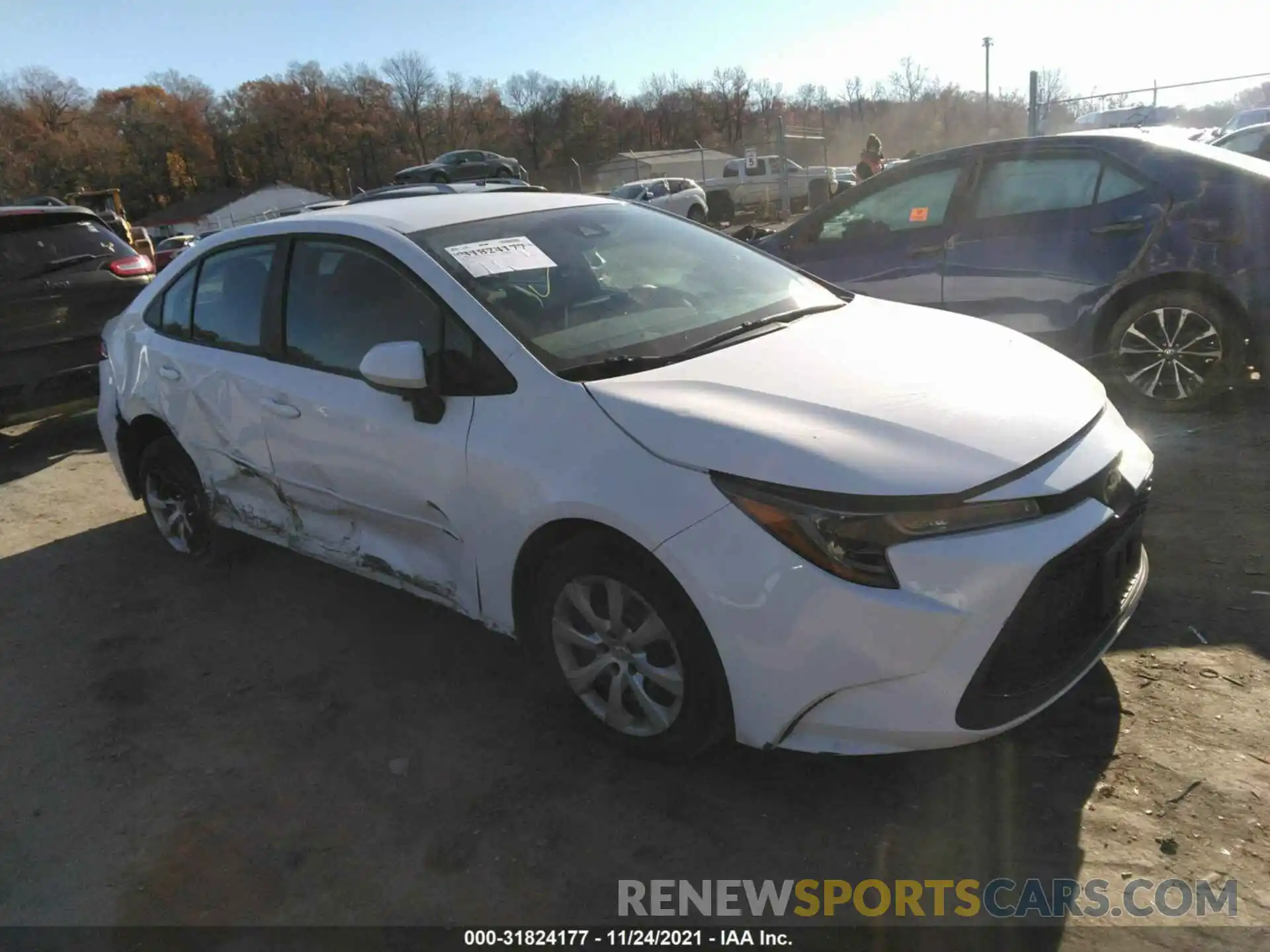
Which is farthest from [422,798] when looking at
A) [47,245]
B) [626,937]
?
[47,245]

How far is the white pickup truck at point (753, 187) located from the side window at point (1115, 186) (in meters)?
25.4

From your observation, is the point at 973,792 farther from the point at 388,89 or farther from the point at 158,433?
the point at 388,89

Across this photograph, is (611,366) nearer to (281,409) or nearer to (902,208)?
(281,409)

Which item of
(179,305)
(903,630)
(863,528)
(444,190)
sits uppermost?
(444,190)

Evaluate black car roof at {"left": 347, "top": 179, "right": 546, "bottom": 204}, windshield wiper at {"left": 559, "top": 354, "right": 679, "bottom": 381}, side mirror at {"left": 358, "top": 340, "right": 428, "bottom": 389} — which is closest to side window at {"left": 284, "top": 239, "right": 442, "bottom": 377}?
side mirror at {"left": 358, "top": 340, "right": 428, "bottom": 389}

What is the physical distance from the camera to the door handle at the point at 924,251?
5.68 metres

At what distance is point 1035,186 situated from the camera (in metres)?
5.47

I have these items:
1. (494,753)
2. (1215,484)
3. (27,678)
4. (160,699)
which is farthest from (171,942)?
(1215,484)

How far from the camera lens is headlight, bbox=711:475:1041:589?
217 cm

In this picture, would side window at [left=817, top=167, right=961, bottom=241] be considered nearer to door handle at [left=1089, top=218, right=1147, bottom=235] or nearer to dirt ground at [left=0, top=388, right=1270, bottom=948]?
door handle at [left=1089, top=218, right=1147, bottom=235]

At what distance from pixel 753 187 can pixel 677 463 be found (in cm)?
3154

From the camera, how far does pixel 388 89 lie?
90875mm

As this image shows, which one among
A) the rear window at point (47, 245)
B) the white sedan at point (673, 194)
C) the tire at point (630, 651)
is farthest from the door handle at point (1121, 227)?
the white sedan at point (673, 194)

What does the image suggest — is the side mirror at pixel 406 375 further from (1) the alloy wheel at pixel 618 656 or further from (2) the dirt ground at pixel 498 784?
(2) the dirt ground at pixel 498 784
